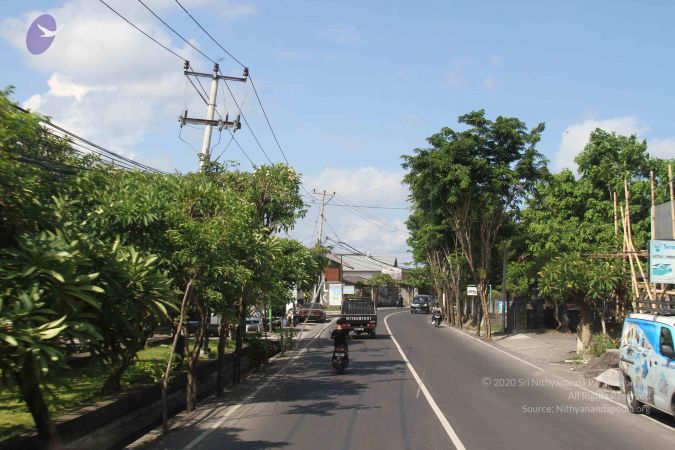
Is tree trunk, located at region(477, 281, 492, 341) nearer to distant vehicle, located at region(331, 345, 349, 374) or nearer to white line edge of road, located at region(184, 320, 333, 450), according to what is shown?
white line edge of road, located at region(184, 320, 333, 450)

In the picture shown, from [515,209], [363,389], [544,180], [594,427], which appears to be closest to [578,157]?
[544,180]

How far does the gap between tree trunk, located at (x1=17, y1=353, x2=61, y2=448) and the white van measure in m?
9.00

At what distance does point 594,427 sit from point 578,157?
85.0 ft

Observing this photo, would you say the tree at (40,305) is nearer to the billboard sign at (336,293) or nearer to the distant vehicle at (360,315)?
the distant vehicle at (360,315)

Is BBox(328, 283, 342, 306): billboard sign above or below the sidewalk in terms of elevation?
above

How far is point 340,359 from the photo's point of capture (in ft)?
61.7

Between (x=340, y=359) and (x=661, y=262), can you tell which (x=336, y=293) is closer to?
(x=340, y=359)

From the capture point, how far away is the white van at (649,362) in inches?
403

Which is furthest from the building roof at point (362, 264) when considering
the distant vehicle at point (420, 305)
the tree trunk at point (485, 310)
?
the tree trunk at point (485, 310)

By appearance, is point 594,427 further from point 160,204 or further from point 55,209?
point 55,209

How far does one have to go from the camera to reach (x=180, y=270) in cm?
1192

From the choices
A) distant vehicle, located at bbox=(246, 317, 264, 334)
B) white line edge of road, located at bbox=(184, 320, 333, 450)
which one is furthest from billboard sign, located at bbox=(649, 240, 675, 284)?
distant vehicle, located at bbox=(246, 317, 264, 334)

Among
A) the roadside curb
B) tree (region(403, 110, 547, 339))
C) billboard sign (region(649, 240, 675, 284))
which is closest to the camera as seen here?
the roadside curb

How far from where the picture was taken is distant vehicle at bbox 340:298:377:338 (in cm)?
3512
